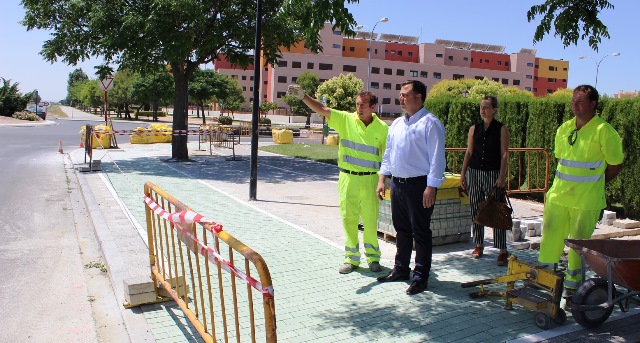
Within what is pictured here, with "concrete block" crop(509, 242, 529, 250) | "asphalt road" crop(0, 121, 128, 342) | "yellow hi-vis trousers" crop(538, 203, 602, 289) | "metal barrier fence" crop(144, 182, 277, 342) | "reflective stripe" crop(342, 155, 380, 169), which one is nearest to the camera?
"metal barrier fence" crop(144, 182, 277, 342)

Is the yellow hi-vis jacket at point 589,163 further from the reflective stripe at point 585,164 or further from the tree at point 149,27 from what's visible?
the tree at point 149,27

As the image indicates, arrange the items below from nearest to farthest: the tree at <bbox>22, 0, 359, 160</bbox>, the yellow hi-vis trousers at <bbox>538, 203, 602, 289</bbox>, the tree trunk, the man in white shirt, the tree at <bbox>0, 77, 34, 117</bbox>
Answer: the yellow hi-vis trousers at <bbox>538, 203, 602, 289</bbox>
the man in white shirt
the tree at <bbox>22, 0, 359, 160</bbox>
the tree trunk
the tree at <bbox>0, 77, 34, 117</bbox>

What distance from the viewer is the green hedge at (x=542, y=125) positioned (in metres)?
9.80

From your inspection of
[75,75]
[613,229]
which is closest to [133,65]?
[613,229]

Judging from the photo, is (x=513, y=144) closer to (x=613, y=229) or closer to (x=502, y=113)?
(x=502, y=113)

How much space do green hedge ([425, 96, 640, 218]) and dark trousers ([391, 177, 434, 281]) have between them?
4739 millimetres

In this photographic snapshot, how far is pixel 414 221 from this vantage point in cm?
523

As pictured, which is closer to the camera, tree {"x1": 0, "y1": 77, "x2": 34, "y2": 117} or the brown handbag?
the brown handbag

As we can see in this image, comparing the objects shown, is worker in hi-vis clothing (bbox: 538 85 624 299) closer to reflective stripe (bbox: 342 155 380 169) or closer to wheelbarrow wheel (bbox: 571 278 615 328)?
wheelbarrow wheel (bbox: 571 278 615 328)

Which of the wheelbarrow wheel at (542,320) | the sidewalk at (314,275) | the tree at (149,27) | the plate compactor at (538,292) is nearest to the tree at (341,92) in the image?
the tree at (149,27)

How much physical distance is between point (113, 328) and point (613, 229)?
7.31 metres

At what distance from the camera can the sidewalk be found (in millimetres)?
4379

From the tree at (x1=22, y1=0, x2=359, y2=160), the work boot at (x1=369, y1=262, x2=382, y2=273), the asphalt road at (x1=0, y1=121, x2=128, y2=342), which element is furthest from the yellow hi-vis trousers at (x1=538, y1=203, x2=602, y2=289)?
the tree at (x1=22, y1=0, x2=359, y2=160)

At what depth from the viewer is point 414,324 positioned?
448 cm
